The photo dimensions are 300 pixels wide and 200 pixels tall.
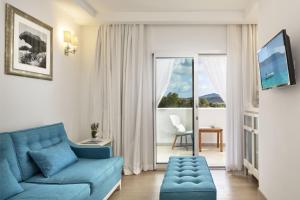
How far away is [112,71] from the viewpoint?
5102mm

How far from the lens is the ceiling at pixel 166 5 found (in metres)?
4.38

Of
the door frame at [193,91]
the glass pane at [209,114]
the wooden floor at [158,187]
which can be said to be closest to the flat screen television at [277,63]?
the wooden floor at [158,187]

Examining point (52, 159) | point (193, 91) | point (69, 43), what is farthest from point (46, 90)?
point (193, 91)

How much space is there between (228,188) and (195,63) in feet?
7.32

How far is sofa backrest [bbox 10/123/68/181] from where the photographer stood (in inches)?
112

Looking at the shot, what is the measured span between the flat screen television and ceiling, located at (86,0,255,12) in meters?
1.57

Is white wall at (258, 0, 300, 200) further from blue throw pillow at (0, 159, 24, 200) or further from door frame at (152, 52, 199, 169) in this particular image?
blue throw pillow at (0, 159, 24, 200)

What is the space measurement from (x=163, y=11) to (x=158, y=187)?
286cm

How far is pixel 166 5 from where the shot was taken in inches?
179

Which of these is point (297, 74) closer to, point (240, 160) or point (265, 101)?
point (265, 101)

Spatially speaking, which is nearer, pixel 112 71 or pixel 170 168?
pixel 170 168

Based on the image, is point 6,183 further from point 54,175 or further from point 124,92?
point 124,92

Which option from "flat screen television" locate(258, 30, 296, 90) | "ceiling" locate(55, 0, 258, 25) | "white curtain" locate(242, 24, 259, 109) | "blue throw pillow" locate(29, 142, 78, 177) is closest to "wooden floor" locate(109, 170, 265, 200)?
"blue throw pillow" locate(29, 142, 78, 177)

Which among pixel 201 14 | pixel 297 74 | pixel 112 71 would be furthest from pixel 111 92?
pixel 297 74
